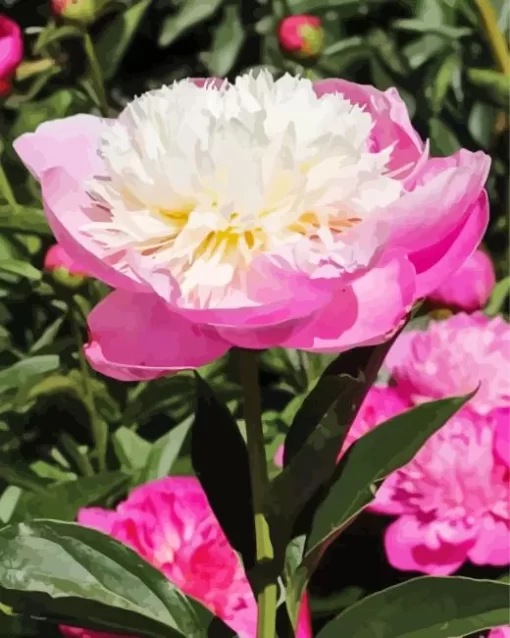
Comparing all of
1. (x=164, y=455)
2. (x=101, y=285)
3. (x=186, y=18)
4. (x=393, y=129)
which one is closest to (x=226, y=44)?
(x=186, y=18)

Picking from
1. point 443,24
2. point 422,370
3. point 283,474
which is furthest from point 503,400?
point 443,24

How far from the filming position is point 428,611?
1.07 feet

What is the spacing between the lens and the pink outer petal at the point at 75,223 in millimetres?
263

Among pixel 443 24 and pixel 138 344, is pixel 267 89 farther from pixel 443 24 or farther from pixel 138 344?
pixel 443 24

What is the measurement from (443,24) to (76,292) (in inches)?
16.0

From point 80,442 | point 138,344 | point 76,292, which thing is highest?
point 138,344

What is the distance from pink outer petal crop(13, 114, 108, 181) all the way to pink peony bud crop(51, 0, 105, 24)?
0.29 meters

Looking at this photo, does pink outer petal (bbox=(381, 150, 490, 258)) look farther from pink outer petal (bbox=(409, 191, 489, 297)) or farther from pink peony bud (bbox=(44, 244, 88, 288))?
pink peony bud (bbox=(44, 244, 88, 288))

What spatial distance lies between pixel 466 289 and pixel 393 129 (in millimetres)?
275

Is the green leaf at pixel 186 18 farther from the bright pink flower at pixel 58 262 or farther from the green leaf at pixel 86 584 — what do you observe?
the green leaf at pixel 86 584

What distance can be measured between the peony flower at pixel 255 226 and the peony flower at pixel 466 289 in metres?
0.27

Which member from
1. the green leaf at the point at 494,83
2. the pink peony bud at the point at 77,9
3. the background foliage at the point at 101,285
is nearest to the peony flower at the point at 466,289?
the background foliage at the point at 101,285

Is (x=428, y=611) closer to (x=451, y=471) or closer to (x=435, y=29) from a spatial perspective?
(x=451, y=471)

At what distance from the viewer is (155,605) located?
34cm
